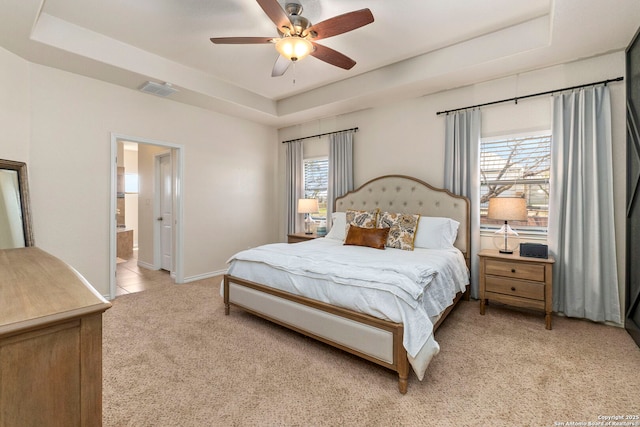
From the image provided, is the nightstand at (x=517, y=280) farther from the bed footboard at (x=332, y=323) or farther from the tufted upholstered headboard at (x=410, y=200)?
the bed footboard at (x=332, y=323)

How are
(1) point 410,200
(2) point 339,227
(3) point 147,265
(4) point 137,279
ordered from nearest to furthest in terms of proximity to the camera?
1. (1) point 410,200
2. (2) point 339,227
3. (4) point 137,279
4. (3) point 147,265

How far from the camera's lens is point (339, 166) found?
16.0ft

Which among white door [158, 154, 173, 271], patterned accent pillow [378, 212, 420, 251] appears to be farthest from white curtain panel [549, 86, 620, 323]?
white door [158, 154, 173, 271]

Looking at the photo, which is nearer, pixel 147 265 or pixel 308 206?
pixel 308 206

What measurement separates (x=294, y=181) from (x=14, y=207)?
3.70 metres

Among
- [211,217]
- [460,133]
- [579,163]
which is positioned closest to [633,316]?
[579,163]

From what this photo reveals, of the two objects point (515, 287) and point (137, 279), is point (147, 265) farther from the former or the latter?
point (515, 287)

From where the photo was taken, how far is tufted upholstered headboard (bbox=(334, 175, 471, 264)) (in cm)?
368

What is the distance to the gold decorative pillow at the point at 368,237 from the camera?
348 cm

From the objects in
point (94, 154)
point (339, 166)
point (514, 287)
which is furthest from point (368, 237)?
point (94, 154)

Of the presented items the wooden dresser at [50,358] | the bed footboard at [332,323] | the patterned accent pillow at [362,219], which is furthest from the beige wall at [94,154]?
the wooden dresser at [50,358]

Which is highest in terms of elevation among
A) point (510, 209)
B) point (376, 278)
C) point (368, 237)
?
point (510, 209)

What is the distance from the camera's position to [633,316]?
8.61ft

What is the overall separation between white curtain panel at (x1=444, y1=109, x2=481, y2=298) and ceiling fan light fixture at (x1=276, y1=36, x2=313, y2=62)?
223cm
